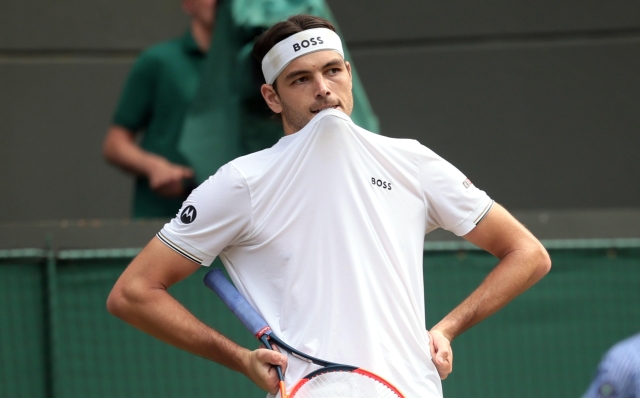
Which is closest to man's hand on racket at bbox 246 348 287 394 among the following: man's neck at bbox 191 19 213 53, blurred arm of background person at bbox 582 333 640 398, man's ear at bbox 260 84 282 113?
man's ear at bbox 260 84 282 113

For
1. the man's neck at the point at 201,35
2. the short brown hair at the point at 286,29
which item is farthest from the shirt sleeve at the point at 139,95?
the short brown hair at the point at 286,29

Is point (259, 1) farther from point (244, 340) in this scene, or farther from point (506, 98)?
point (506, 98)

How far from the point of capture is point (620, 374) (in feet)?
10.9

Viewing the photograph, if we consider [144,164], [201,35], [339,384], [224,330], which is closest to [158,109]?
[144,164]

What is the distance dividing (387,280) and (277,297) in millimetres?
332

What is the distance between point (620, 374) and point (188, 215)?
1448 mm

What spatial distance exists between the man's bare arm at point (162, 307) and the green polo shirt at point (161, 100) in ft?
9.55

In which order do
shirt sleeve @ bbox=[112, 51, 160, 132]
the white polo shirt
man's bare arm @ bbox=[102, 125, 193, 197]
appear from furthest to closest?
shirt sleeve @ bbox=[112, 51, 160, 132], man's bare arm @ bbox=[102, 125, 193, 197], the white polo shirt

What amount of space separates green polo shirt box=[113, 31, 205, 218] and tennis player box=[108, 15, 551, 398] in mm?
Result: 2900

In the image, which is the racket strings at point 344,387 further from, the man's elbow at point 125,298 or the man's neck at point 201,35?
the man's neck at point 201,35

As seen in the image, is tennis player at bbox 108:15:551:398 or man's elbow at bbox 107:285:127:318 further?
man's elbow at bbox 107:285:127:318

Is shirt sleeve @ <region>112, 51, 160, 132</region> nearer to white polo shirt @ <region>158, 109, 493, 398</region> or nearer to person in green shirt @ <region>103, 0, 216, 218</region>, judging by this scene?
person in green shirt @ <region>103, 0, 216, 218</region>

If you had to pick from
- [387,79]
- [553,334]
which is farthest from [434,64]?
[553,334]

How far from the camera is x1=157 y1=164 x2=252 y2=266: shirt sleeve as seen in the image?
313cm
